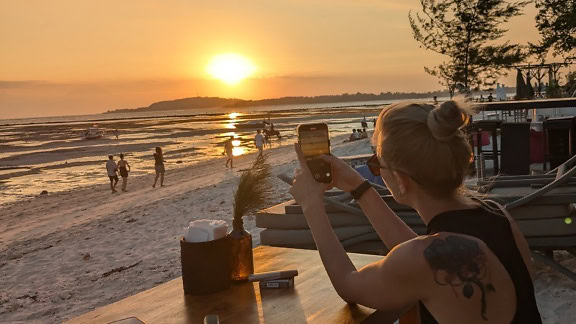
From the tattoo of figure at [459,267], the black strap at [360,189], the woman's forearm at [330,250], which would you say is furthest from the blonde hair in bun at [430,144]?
the black strap at [360,189]

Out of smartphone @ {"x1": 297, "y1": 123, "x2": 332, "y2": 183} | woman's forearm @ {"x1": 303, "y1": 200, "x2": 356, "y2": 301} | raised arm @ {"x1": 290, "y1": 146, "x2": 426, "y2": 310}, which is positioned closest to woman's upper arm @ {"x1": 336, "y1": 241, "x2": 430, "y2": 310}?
raised arm @ {"x1": 290, "y1": 146, "x2": 426, "y2": 310}

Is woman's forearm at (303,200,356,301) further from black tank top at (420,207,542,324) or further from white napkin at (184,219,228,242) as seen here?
white napkin at (184,219,228,242)

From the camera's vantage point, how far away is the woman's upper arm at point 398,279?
1.32 m

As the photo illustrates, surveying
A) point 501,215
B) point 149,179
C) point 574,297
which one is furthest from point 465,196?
point 149,179

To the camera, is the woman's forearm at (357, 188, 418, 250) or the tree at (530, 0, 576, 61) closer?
the woman's forearm at (357, 188, 418, 250)

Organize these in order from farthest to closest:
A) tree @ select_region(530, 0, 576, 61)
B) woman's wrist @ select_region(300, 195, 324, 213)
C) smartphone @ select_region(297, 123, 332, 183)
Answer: tree @ select_region(530, 0, 576, 61) < smartphone @ select_region(297, 123, 332, 183) < woman's wrist @ select_region(300, 195, 324, 213)

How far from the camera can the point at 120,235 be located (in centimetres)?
855

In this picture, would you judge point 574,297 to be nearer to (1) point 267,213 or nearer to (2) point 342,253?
(1) point 267,213

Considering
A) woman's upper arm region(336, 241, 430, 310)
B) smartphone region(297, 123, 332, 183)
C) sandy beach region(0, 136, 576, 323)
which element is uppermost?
smartphone region(297, 123, 332, 183)

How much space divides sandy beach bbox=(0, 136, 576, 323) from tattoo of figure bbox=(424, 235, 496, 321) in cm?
75

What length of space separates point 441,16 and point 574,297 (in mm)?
23734

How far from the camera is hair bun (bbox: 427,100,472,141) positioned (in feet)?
4.48

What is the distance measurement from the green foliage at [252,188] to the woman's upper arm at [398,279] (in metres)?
0.68

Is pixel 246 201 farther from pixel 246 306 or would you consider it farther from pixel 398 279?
pixel 398 279
